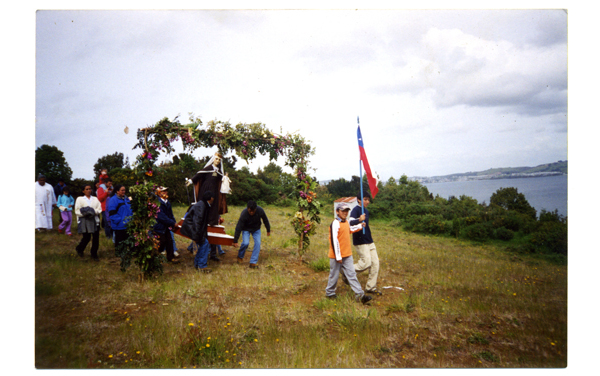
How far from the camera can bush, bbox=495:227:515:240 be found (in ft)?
54.7

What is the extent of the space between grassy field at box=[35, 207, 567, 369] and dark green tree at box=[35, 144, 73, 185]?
7.74ft

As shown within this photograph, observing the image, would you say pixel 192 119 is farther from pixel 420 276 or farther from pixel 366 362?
pixel 420 276

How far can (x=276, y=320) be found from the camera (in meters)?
5.89

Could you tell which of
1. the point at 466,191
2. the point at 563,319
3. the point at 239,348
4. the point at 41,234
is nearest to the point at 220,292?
the point at 239,348

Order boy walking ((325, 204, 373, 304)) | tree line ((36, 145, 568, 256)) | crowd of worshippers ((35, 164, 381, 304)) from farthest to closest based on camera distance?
tree line ((36, 145, 568, 256)) < crowd of worshippers ((35, 164, 381, 304)) < boy walking ((325, 204, 373, 304))

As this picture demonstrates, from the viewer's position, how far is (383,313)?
6395 millimetres

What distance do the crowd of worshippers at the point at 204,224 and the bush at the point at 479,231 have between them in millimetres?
12271

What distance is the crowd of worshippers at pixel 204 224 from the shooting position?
667cm

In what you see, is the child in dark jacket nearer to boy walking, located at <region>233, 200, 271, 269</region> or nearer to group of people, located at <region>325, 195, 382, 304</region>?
boy walking, located at <region>233, 200, 271, 269</region>

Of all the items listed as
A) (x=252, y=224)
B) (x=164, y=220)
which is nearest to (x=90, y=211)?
(x=164, y=220)

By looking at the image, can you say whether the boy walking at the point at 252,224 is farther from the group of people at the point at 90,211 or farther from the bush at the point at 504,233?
the bush at the point at 504,233

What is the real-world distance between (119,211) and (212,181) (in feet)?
8.25

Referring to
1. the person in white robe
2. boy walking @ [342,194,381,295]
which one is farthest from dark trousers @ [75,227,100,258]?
boy walking @ [342,194,381,295]

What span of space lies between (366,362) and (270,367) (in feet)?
4.88
